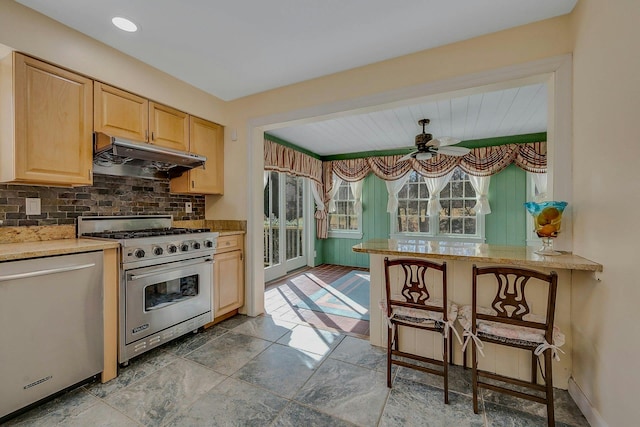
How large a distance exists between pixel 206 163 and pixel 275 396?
235 centimetres

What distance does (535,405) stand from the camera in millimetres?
1688

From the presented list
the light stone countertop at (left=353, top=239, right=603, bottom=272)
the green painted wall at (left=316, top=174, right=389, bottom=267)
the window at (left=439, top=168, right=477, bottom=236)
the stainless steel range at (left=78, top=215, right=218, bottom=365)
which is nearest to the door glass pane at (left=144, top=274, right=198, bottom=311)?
the stainless steel range at (left=78, top=215, right=218, bottom=365)

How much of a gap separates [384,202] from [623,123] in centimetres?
426

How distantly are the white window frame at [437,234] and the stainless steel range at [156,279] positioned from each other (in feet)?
12.2

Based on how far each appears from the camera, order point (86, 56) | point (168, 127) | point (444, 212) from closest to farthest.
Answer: point (86, 56), point (168, 127), point (444, 212)

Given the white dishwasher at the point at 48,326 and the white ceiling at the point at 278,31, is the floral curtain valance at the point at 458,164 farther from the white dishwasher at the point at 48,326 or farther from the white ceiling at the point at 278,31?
the white dishwasher at the point at 48,326

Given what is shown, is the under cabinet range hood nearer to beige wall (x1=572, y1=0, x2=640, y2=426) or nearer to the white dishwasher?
the white dishwasher

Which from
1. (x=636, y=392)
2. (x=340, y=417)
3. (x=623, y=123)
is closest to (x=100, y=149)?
(x=340, y=417)

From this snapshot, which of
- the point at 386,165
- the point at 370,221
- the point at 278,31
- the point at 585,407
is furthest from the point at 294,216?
the point at 585,407

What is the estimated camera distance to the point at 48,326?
1.67 meters

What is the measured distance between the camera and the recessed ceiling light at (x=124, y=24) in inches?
72.8

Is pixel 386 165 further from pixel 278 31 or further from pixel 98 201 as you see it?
pixel 98 201

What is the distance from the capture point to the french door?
15.5 ft

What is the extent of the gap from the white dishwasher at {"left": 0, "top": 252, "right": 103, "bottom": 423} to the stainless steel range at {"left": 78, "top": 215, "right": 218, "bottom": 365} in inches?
7.0
